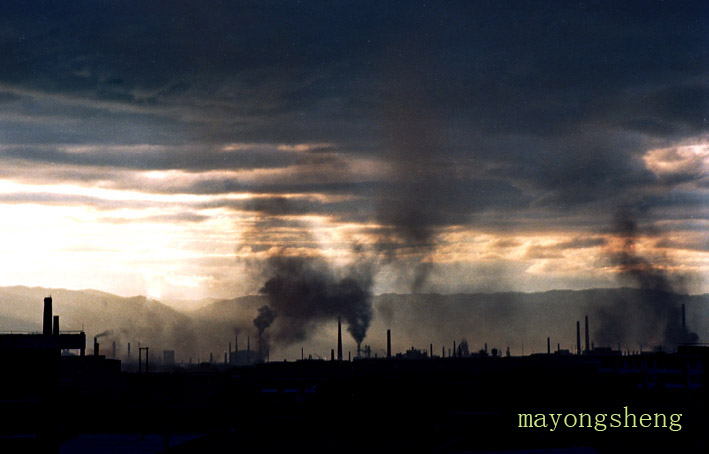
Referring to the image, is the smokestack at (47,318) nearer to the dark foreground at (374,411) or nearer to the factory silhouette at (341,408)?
the factory silhouette at (341,408)

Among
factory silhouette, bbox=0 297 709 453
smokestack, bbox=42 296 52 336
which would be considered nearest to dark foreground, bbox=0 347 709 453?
factory silhouette, bbox=0 297 709 453

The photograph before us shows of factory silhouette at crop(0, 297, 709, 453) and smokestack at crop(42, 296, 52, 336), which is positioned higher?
smokestack at crop(42, 296, 52, 336)

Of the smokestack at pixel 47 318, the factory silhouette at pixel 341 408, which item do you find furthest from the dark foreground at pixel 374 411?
the smokestack at pixel 47 318

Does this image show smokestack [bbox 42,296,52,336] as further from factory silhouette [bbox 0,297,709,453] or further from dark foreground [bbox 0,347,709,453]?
dark foreground [bbox 0,347,709,453]

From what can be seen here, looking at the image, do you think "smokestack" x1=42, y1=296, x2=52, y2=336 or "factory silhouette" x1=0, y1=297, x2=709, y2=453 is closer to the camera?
"factory silhouette" x1=0, y1=297, x2=709, y2=453

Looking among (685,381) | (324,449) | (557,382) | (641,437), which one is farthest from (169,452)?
(685,381)

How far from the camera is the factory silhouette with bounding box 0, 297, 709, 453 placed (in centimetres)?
4806

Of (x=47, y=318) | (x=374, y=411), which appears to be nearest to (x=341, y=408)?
(x=374, y=411)

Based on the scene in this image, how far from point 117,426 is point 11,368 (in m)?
42.0

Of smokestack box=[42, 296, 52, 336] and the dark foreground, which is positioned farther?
smokestack box=[42, 296, 52, 336]

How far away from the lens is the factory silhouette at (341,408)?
158ft

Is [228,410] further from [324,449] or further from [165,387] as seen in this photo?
[165,387]

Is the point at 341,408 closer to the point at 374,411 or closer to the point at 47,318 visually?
the point at 374,411

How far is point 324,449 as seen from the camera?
2147 inches
